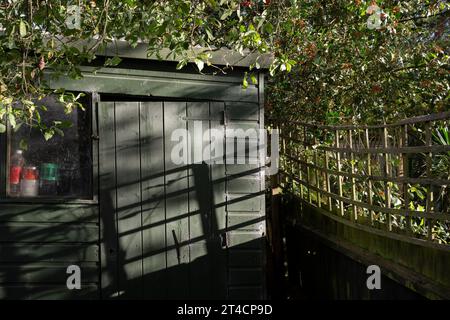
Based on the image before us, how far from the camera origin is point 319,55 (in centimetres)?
774

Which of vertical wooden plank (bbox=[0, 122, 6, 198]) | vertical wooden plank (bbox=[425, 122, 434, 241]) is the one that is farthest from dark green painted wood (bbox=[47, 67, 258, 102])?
vertical wooden plank (bbox=[425, 122, 434, 241])

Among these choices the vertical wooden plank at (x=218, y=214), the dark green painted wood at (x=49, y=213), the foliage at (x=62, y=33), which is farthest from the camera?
A: the vertical wooden plank at (x=218, y=214)

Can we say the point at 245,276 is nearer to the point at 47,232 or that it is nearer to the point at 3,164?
the point at 47,232

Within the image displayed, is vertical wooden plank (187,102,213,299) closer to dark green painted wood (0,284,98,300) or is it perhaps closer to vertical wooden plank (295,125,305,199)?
dark green painted wood (0,284,98,300)

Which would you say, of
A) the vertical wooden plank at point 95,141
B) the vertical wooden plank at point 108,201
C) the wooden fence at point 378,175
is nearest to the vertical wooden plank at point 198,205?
the vertical wooden plank at point 108,201

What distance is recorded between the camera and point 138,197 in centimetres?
563

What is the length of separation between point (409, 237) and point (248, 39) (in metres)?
1.91

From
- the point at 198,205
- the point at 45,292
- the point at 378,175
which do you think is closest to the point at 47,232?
the point at 45,292

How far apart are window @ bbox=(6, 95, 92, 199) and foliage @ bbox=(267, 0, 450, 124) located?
2.84 meters

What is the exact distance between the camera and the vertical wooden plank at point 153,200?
5652mm

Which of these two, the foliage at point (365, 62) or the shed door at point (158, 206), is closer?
the shed door at point (158, 206)

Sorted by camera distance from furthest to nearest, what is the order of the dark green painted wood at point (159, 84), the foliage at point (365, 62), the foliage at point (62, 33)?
1. the foliage at point (365, 62)
2. the dark green painted wood at point (159, 84)
3. the foliage at point (62, 33)

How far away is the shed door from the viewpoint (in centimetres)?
557

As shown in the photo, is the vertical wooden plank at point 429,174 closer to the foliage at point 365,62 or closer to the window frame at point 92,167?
the window frame at point 92,167
